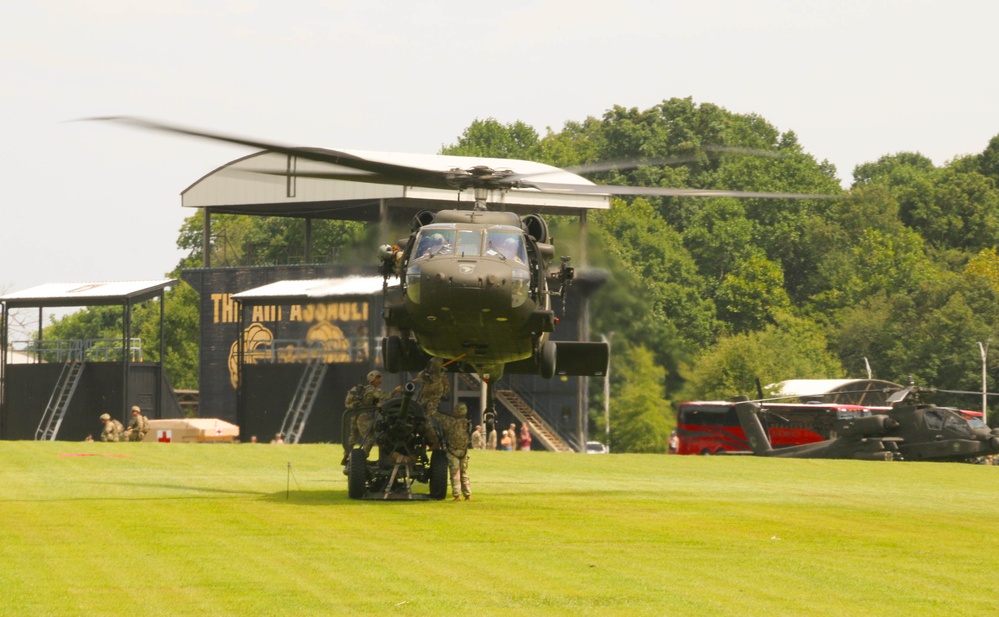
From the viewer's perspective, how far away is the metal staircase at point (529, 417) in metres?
70.9

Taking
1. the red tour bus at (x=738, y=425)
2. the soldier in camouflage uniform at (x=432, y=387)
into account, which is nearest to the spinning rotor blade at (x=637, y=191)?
the soldier in camouflage uniform at (x=432, y=387)

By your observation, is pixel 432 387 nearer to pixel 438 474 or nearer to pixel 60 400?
pixel 438 474

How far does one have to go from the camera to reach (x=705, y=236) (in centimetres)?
10056

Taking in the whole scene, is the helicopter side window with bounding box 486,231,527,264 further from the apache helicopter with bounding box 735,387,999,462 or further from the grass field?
the apache helicopter with bounding box 735,387,999,462

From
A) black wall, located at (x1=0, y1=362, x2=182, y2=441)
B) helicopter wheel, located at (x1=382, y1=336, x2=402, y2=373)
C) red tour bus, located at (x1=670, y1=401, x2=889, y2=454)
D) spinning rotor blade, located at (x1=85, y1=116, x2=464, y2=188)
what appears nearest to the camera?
spinning rotor blade, located at (x1=85, y1=116, x2=464, y2=188)

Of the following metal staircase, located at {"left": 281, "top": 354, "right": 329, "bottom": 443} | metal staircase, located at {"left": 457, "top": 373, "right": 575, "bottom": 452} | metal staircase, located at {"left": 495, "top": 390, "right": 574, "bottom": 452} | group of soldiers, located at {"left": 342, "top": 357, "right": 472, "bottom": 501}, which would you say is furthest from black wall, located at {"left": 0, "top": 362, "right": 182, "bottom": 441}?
group of soldiers, located at {"left": 342, "top": 357, "right": 472, "bottom": 501}

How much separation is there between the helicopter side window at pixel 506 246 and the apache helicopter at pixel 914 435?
28.9 m

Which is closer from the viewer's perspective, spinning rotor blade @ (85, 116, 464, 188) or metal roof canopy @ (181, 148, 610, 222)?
spinning rotor blade @ (85, 116, 464, 188)

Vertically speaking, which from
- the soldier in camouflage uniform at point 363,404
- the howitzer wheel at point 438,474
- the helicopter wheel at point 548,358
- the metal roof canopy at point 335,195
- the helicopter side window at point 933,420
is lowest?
the howitzer wheel at point 438,474

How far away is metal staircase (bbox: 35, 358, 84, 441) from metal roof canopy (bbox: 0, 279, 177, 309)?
9.71 ft

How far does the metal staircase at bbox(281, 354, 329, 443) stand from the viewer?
6862cm

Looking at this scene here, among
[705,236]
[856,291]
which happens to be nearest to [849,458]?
[705,236]

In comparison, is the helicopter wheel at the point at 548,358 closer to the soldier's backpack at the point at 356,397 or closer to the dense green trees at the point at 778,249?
the soldier's backpack at the point at 356,397

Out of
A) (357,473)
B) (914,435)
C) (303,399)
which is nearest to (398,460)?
(357,473)
